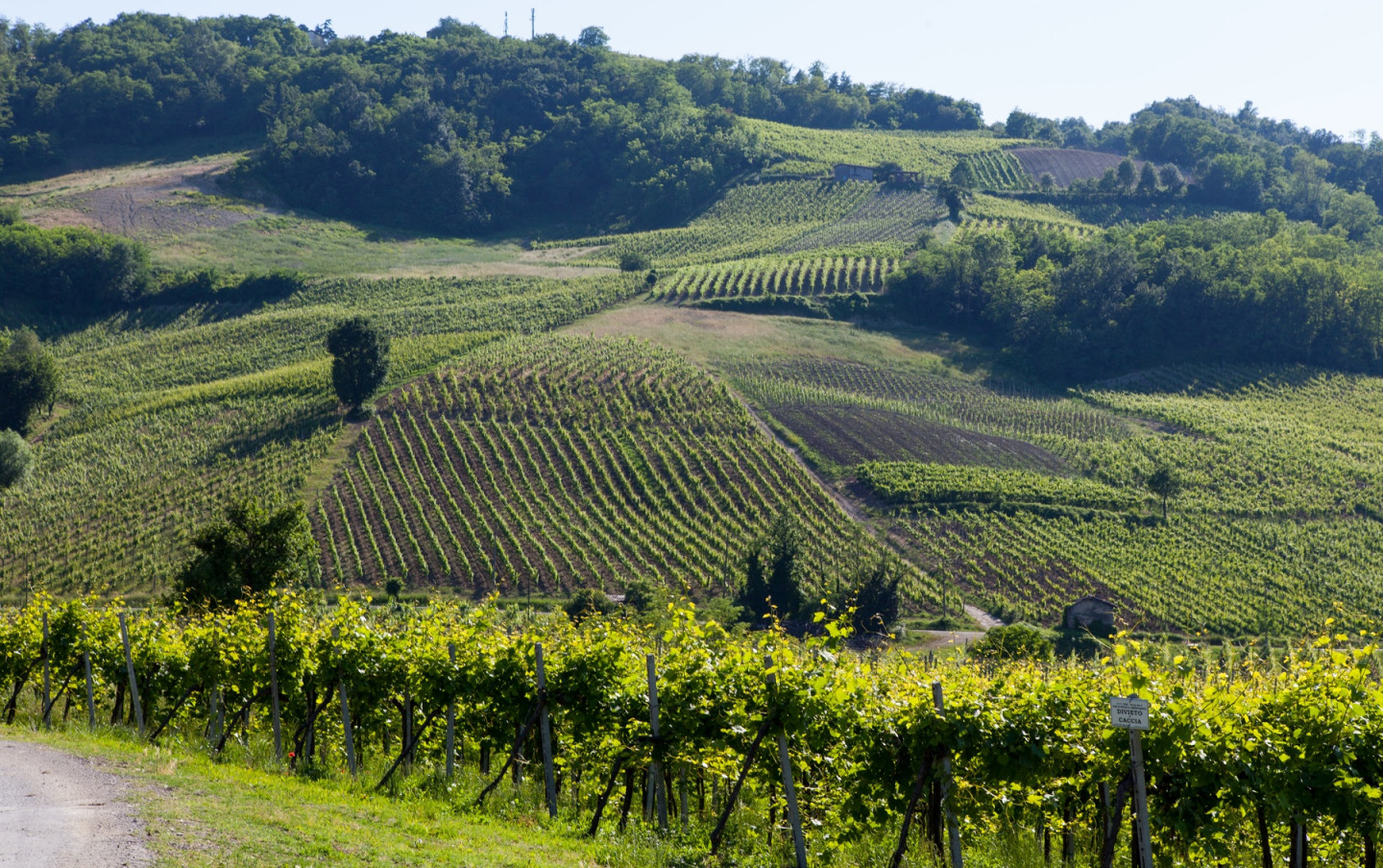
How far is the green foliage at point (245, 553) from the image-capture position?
3438cm

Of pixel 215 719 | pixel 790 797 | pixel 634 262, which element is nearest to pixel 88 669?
pixel 215 719

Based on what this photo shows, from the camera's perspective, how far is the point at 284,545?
115 ft

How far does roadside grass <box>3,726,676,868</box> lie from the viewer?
443 inches

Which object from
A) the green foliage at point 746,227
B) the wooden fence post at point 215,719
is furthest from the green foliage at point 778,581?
the green foliage at point 746,227

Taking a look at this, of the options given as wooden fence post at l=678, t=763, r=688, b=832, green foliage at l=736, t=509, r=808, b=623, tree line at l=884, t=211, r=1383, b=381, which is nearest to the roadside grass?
wooden fence post at l=678, t=763, r=688, b=832

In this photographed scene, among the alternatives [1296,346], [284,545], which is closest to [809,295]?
[1296,346]

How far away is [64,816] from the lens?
11656 millimetres

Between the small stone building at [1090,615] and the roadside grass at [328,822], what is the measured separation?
34990mm

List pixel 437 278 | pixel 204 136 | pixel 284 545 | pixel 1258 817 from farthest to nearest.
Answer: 1. pixel 204 136
2. pixel 437 278
3. pixel 284 545
4. pixel 1258 817

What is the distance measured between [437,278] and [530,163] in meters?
58.6

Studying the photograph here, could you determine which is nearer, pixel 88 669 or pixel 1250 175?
pixel 88 669

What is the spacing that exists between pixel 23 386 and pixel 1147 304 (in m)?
88.8

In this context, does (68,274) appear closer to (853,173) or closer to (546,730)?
(853,173)

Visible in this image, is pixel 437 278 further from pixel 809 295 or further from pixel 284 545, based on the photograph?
pixel 284 545
